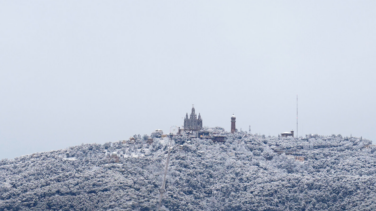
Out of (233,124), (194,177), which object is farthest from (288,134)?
(194,177)

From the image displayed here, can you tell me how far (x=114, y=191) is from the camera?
266ft

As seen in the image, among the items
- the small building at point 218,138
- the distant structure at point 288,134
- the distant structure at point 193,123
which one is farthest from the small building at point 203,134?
the distant structure at point 288,134

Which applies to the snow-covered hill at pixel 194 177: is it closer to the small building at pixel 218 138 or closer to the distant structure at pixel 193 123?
the small building at pixel 218 138

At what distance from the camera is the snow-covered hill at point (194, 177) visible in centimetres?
8138

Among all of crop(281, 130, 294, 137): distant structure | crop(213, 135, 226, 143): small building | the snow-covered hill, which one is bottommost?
the snow-covered hill

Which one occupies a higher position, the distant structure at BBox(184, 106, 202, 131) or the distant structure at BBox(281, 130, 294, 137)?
the distant structure at BBox(184, 106, 202, 131)

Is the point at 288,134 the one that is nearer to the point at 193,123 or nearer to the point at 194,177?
the point at 193,123

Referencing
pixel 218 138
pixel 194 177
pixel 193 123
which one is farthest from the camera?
pixel 193 123

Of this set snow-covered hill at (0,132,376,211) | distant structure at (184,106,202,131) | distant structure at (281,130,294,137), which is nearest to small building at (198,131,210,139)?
snow-covered hill at (0,132,376,211)

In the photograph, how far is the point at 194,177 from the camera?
9000 cm

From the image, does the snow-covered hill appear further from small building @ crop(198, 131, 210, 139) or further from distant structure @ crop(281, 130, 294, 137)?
distant structure @ crop(281, 130, 294, 137)

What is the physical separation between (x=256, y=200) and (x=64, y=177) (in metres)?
25.0

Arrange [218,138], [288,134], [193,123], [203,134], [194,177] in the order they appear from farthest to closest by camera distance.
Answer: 1. [288,134]
2. [193,123]
3. [203,134]
4. [218,138]
5. [194,177]

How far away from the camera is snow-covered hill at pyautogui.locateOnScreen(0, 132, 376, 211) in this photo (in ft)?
267
